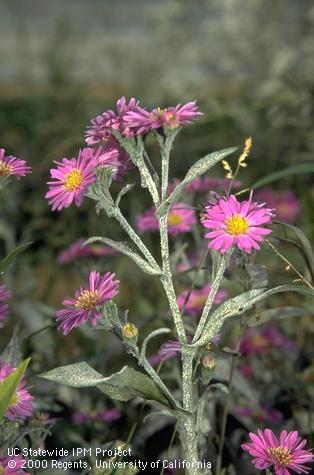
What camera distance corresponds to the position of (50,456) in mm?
1289

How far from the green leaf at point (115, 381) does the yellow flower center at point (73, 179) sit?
19 centimetres

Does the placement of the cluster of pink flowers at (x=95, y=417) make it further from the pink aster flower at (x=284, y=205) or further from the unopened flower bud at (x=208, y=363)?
the pink aster flower at (x=284, y=205)

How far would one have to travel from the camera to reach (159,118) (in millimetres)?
869

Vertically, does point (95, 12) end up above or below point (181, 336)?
above

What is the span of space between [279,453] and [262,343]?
69 centimetres

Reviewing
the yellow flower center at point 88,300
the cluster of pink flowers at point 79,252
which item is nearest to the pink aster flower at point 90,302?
the yellow flower center at point 88,300

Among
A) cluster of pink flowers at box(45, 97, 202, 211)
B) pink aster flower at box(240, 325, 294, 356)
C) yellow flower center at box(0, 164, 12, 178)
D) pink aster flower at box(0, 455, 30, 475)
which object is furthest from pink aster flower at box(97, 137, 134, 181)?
pink aster flower at box(240, 325, 294, 356)

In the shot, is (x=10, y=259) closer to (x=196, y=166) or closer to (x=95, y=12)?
(x=196, y=166)

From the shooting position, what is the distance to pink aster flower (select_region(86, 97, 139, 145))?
0.88m

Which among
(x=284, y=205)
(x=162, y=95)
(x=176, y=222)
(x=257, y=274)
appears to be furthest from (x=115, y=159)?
(x=162, y=95)

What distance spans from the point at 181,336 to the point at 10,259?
210 mm

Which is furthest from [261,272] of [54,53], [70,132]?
[54,53]

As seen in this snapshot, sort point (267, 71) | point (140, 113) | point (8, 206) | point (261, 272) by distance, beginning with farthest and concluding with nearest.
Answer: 1. point (267, 71)
2. point (8, 206)
3. point (261, 272)
4. point (140, 113)

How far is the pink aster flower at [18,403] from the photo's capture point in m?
0.93
